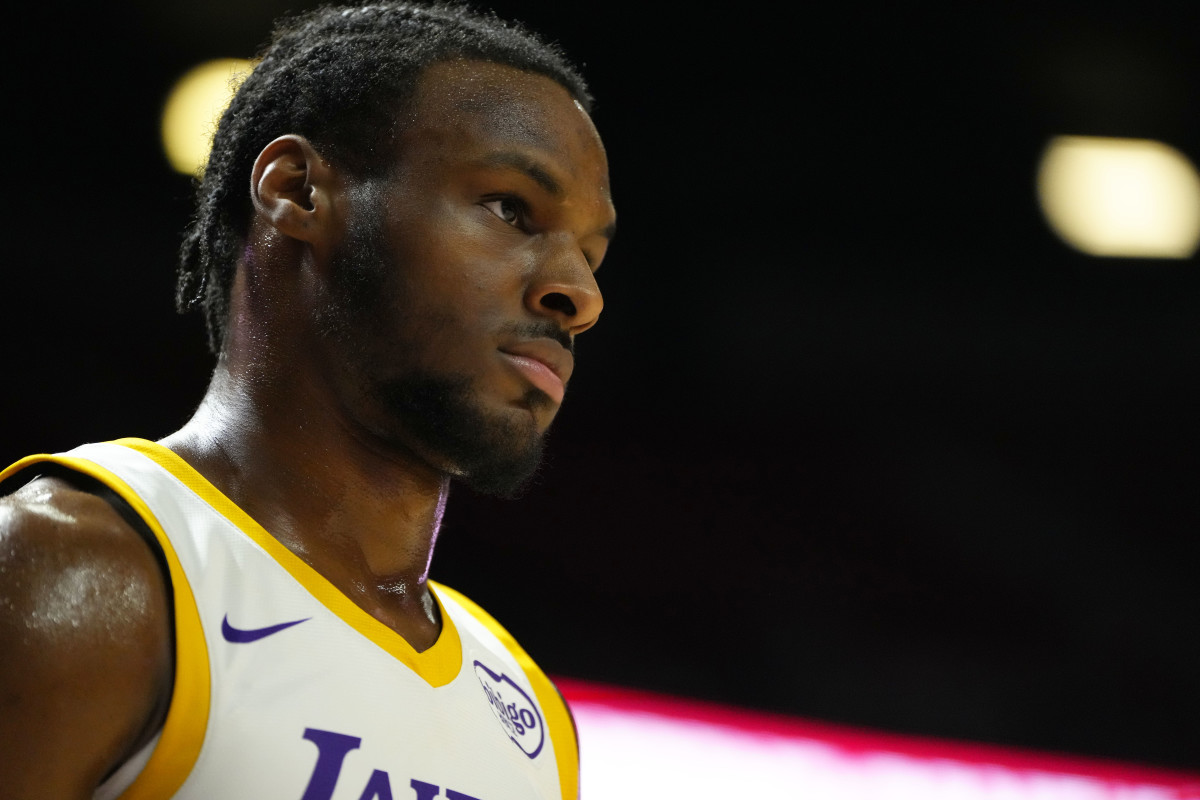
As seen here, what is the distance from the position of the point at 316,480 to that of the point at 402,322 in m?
0.21

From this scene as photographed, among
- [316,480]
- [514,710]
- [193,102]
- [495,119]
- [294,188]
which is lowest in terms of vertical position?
[514,710]

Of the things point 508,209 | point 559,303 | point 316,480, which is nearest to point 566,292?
point 559,303

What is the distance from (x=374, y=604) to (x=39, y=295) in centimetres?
306

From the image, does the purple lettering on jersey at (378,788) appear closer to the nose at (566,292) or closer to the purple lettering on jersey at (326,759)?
the purple lettering on jersey at (326,759)

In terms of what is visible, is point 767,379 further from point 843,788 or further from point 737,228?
point 843,788

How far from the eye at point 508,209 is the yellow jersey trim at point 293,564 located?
45 cm

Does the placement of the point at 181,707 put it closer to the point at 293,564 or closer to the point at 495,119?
the point at 293,564

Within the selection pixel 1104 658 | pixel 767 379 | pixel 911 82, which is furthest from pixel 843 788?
pixel 911 82

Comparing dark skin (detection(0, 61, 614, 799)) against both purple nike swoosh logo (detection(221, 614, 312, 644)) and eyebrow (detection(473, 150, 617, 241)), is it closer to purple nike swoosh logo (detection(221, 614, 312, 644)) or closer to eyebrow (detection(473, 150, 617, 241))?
eyebrow (detection(473, 150, 617, 241))

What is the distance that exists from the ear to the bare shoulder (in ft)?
1.50

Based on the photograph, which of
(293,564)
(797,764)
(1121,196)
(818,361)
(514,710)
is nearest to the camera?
(293,564)

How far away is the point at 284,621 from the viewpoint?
1022mm

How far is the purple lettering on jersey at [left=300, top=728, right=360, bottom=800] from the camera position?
94cm

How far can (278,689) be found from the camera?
96cm
